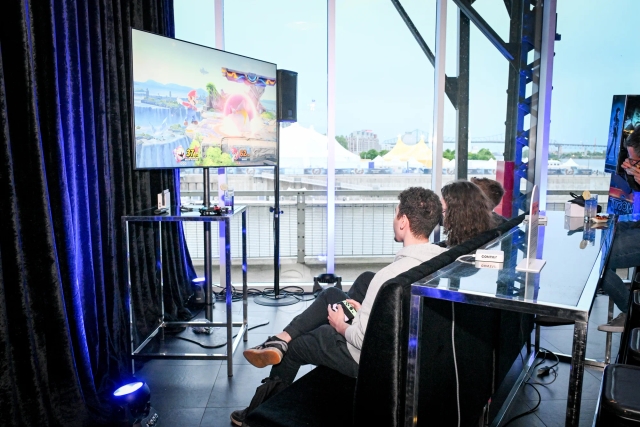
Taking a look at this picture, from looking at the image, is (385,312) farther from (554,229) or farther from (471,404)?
(554,229)

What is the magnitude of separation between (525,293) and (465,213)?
0.98 metres

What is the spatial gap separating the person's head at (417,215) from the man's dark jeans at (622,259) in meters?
1.72

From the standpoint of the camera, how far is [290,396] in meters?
1.84

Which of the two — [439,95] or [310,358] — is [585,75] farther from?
[310,358]

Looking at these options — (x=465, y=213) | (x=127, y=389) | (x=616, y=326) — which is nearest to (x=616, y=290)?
(x=616, y=326)

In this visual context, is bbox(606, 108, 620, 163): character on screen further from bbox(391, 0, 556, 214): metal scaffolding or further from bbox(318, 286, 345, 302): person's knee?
bbox(318, 286, 345, 302): person's knee

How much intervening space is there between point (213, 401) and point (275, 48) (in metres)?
2.98

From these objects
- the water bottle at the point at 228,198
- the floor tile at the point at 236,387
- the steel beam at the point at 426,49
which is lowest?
the floor tile at the point at 236,387

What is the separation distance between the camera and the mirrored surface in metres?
1.40

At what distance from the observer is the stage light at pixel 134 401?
82.6 inches

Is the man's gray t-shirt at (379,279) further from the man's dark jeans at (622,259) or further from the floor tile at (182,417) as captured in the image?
the man's dark jeans at (622,259)

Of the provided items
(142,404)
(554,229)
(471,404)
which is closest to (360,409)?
(471,404)

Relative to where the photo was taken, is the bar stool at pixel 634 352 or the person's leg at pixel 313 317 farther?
the person's leg at pixel 313 317

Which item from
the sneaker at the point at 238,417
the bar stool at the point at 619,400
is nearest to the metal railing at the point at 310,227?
the sneaker at the point at 238,417
